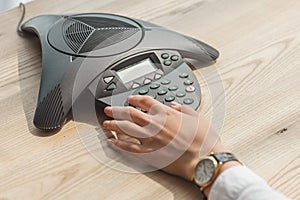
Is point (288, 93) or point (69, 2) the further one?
point (69, 2)

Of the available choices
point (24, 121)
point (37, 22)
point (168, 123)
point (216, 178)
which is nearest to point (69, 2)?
point (37, 22)

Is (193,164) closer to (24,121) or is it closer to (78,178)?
(78,178)

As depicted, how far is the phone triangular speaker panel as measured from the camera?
84cm

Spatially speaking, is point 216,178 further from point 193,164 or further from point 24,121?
point 24,121

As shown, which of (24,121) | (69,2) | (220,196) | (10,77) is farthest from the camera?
(69,2)

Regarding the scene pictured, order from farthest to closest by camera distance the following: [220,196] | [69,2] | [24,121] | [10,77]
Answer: [69,2]
[10,77]
[24,121]
[220,196]

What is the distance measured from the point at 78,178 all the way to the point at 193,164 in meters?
0.16

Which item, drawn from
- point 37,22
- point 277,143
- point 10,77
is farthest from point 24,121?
point 277,143

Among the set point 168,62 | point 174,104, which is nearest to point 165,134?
point 174,104

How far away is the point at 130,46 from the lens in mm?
904

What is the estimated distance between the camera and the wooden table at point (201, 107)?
0.74 m

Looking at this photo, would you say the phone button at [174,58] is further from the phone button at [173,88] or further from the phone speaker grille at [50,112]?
the phone speaker grille at [50,112]

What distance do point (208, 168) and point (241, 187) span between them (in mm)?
53

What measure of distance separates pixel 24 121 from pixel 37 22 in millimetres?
259
